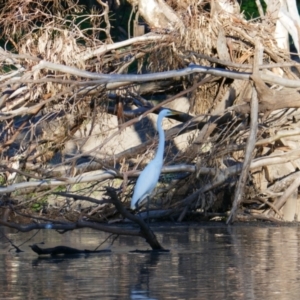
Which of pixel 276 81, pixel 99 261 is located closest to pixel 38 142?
pixel 276 81

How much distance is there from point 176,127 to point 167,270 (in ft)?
23.4

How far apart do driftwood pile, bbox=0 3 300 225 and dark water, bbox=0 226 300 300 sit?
2.38 meters

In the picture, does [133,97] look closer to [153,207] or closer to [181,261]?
[153,207]

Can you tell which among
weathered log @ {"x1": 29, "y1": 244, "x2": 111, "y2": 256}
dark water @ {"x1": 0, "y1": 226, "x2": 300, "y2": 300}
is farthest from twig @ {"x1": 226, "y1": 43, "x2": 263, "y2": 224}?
weathered log @ {"x1": 29, "y1": 244, "x2": 111, "y2": 256}

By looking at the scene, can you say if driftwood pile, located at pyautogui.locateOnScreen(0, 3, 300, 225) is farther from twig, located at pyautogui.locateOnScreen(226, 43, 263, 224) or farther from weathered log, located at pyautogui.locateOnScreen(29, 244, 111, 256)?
weathered log, located at pyautogui.locateOnScreen(29, 244, 111, 256)

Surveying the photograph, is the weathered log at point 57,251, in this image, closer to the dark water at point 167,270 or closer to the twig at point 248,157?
the dark water at point 167,270

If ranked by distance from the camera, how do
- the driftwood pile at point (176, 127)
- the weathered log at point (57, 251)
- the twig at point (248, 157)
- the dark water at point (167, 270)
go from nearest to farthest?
1. the dark water at point (167, 270)
2. the weathered log at point (57, 251)
3. the twig at point (248, 157)
4. the driftwood pile at point (176, 127)

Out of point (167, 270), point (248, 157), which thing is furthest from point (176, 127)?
point (167, 270)

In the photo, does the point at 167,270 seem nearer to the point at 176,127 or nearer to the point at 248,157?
the point at 248,157

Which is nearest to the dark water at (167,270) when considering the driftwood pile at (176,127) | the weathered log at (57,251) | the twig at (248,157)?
the weathered log at (57,251)

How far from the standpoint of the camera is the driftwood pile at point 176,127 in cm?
1465

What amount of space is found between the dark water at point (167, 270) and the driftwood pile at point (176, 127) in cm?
238

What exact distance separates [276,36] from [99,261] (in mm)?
8096

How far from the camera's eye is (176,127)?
1573 cm
